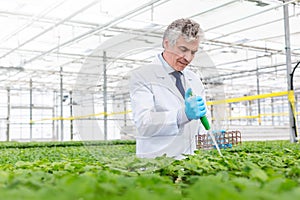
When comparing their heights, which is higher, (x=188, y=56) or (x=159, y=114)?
(x=188, y=56)

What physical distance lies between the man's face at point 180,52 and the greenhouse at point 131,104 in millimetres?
79

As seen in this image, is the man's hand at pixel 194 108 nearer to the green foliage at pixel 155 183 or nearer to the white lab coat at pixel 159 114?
the white lab coat at pixel 159 114

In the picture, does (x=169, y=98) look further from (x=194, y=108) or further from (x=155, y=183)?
(x=155, y=183)

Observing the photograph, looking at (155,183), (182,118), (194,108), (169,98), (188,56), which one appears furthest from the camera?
(169,98)

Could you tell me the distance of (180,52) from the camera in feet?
7.48

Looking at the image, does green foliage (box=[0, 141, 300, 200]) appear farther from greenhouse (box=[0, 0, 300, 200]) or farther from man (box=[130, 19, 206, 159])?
man (box=[130, 19, 206, 159])

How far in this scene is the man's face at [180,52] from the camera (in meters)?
2.23

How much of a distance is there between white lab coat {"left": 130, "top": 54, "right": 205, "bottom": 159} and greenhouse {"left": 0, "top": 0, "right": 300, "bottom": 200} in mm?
16

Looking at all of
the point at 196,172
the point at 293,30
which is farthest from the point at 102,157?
the point at 293,30

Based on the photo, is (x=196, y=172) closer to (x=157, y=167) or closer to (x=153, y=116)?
(x=157, y=167)

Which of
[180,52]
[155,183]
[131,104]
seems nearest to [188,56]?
[180,52]

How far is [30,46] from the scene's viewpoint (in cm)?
1082

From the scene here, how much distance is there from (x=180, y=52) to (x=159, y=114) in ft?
1.33

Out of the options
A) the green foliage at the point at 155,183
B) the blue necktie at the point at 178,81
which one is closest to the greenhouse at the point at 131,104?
the green foliage at the point at 155,183
